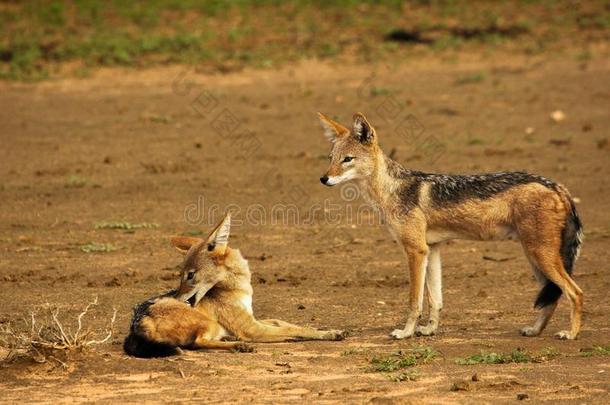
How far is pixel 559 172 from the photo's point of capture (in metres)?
16.1

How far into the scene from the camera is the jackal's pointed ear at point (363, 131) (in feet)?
32.8

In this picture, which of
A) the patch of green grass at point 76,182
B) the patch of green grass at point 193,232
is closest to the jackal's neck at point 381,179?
the patch of green grass at point 193,232

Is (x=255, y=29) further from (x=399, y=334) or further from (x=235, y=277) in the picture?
(x=399, y=334)

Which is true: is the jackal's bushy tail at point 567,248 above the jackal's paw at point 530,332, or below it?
above

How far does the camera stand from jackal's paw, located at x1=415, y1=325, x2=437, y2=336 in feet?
31.5

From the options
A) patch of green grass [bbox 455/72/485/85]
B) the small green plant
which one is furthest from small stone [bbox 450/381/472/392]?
patch of green grass [bbox 455/72/485/85]

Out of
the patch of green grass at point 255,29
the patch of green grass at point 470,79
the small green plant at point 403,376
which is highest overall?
the patch of green grass at point 255,29

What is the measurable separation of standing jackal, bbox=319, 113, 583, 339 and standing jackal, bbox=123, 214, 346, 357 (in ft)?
3.38

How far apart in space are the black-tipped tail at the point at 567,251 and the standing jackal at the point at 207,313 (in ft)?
5.45

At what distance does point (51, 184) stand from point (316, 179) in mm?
3643

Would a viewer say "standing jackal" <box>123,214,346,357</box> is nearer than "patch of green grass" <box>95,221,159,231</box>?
Yes

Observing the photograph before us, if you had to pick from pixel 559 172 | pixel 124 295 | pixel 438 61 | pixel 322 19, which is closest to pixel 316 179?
pixel 559 172

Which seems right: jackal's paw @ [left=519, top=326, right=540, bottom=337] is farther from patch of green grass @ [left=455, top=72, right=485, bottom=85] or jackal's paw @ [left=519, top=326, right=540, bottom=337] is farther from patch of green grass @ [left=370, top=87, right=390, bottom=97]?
patch of green grass @ [left=455, top=72, right=485, bottom=85]

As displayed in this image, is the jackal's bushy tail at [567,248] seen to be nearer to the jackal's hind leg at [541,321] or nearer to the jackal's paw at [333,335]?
the jackal's hind leg at [541,321]
